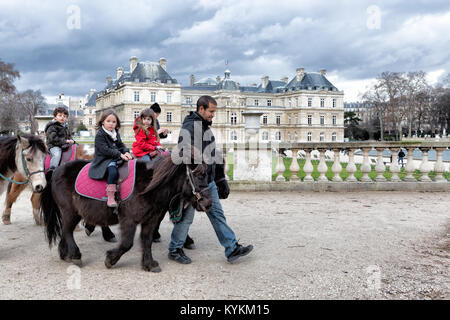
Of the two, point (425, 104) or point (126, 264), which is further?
point (425, 104)

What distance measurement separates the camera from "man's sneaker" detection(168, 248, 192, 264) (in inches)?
177

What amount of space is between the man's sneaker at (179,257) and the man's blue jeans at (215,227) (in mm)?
49

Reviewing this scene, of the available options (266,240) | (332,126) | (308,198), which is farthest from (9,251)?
(332,126)

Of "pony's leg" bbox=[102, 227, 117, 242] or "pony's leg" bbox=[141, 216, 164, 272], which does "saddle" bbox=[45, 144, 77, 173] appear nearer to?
"pony's leg" bbox=[102, 227, 117, 242]

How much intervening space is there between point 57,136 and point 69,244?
229 centimetres

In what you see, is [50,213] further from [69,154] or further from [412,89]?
[412,89]

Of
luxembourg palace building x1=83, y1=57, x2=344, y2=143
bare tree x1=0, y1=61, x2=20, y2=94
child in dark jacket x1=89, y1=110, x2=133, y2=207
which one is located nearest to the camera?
child in dark jacket x1=89, y1=110, x2=133, y2=207

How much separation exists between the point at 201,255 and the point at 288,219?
2.34 metres

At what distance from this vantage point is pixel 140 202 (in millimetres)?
4141

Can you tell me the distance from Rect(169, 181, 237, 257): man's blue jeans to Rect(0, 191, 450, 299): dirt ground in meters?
0.23

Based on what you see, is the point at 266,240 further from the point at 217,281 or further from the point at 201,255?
the point at 217,281

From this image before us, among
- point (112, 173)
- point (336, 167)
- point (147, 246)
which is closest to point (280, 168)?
point (336, 167)

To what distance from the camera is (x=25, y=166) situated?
4492 mm

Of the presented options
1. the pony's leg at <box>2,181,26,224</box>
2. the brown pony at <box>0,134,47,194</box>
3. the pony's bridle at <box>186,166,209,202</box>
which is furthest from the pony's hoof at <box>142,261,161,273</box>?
the pony's leg at <box>2,181,26,224</box>
